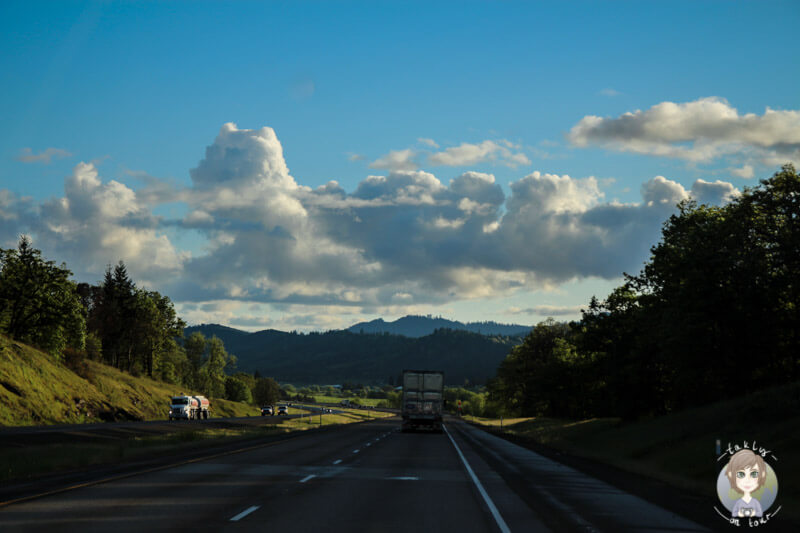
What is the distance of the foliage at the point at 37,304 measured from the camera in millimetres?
86000

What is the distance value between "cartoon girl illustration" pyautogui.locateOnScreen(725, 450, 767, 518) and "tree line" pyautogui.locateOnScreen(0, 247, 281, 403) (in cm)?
8072

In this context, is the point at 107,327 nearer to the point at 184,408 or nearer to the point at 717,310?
the point at 184,408

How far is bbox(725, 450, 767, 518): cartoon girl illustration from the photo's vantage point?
1608cm

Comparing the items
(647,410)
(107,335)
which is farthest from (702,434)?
(107,335)

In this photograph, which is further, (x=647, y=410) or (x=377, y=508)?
(x=647, y=410)

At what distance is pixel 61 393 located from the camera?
7438cm

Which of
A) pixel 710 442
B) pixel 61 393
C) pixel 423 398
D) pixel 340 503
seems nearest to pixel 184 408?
pixel 61 393

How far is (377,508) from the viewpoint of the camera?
15.5 m

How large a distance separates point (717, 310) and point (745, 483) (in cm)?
3561

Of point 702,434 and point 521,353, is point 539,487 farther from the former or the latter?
point 521,353

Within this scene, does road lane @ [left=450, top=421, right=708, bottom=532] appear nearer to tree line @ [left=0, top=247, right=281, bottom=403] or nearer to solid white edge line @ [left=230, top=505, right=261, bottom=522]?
solid white edge line @ [left=230, top=505, right=261, bottom=522]

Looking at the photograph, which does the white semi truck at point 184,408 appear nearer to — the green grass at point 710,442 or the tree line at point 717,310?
the tree line at point 717,310

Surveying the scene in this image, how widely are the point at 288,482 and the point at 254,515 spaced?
6725 mm

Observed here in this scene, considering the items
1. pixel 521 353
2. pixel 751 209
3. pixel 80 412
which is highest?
pixel 751 209
